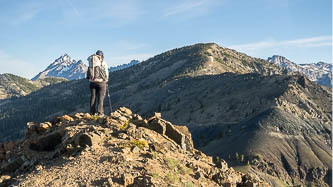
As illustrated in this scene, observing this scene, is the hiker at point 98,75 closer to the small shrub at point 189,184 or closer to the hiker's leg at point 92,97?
the hiker's leg at point 92,97

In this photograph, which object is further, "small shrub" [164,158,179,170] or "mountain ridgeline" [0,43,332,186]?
"mountain ridgeline" [0,43,332,186]

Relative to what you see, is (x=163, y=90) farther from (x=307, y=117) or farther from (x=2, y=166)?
(x=2, y=166)

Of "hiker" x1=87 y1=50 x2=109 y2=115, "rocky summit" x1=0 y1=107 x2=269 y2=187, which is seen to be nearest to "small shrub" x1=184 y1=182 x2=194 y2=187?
"rocky summit" x1=0 y1=107 x2=269 y2=187

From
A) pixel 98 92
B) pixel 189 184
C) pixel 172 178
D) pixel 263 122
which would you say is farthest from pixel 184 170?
pixel 263 122

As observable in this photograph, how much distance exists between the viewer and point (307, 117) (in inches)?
4198

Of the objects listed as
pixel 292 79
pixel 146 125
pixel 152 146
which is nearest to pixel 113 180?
pixel 152 146

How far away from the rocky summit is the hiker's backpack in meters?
2.16

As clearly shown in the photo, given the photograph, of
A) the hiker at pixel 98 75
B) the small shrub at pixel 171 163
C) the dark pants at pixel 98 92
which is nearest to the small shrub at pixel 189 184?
the small shrub at pixel 171 163

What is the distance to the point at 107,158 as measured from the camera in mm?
11414

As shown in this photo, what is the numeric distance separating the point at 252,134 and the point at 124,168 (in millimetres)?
83422

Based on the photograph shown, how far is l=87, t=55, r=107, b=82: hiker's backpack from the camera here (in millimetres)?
17391

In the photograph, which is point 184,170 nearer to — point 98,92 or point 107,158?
point 107,158

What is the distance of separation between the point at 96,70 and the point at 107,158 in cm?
726

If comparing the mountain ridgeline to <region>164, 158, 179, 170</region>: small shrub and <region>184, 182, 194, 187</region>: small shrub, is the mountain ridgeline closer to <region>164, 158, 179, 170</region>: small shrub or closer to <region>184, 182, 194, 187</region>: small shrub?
<region>164, 158, 179, 170</region>: small shrub
